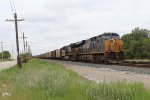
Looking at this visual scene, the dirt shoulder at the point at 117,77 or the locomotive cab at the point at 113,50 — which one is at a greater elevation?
the locomotive cab at the point at 113,50

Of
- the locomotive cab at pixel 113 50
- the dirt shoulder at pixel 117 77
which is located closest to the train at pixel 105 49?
the locomotive cab at pixel 113 50

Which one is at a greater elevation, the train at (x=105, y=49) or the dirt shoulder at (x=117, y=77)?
the train at (x=105, y=49)

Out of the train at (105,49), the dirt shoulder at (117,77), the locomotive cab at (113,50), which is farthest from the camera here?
the train at (105,49)

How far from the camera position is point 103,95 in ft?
38.6

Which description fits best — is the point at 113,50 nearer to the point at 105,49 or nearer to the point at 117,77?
the point at 105,49

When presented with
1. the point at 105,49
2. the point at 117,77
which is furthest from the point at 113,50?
the point at 117,77

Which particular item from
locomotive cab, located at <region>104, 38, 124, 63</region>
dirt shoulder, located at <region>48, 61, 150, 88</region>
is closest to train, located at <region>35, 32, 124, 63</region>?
locomotive cab, located at <region>104, 38, 124, 63</region>

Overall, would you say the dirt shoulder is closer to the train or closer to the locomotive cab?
the locomotive cab

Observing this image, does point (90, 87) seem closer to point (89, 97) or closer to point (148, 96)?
point (89, 97)

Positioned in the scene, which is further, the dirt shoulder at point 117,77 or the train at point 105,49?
the train at point 105,49

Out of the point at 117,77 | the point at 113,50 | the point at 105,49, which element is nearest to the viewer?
the point at 117,77

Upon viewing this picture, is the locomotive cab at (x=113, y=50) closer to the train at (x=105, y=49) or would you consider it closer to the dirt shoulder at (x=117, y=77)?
the train at (x=105, y=49)

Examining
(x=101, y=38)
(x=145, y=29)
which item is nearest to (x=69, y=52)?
(x=101, y=38)

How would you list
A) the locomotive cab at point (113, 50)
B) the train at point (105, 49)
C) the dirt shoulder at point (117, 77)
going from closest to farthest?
the dirt shoulder at point (117, 77)
the locomotive cab at point (113, 50)
the train at point (105, 49)
